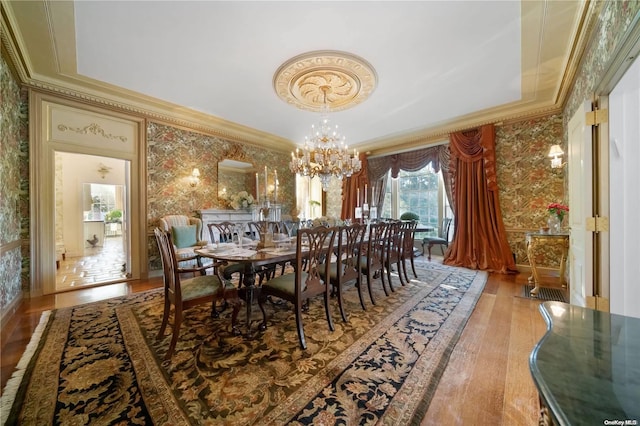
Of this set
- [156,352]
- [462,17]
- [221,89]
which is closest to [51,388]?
[156,352]

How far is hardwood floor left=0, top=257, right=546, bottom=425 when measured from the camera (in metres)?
1.27

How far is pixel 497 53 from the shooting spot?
2.66 meters

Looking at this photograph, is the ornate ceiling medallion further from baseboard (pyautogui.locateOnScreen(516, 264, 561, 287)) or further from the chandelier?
baseboard (pyautogui.locateOnScreen(516, 264, 561, 287))

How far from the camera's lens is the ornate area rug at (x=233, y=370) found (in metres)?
1.26

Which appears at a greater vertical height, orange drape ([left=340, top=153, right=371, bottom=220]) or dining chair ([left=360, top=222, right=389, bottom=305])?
orange drape ([left=340, top=153, right=371, bottom=220])

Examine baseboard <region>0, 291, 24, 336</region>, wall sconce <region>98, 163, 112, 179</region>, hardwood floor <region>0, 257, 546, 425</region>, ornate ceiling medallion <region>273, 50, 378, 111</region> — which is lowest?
hardwood floor <region>0, 257, 546, 425</region>

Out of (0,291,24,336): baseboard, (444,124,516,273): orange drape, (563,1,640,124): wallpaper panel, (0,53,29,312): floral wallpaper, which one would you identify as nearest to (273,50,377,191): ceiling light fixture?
(563,1,640,124): wallpaper panel

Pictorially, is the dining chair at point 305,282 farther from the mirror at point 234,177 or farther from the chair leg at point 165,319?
the mirror at point 234,177

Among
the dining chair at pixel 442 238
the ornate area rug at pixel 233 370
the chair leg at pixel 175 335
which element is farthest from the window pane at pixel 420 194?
the chair leg at pixel 175 335

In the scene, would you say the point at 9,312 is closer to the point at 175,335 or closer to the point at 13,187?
the point at 13,187

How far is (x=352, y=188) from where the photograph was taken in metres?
6.29

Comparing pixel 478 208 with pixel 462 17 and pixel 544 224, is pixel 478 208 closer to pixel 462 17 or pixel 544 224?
pixel 544 224

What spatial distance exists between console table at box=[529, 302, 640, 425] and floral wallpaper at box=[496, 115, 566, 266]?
4062 mm

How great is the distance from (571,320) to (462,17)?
101 inches
